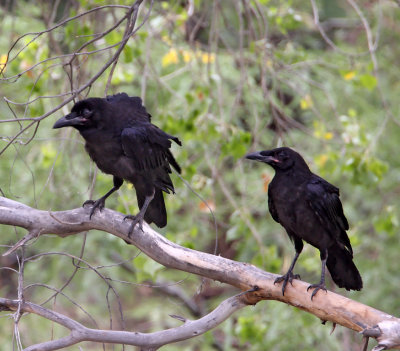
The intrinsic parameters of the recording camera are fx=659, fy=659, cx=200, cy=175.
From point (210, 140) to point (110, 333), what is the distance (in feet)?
9.26

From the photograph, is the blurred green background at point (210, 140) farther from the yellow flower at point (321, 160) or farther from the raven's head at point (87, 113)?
the raven's head at point (87, 113)

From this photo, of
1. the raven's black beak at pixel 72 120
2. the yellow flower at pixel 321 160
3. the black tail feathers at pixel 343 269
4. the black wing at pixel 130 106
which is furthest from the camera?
the yellow flower at pixel 321 160

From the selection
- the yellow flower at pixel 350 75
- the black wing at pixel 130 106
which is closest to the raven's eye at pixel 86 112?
the black wing at pixel 130 106

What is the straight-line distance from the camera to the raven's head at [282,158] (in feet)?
14.1

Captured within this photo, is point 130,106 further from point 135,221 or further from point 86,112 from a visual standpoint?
point 135,221

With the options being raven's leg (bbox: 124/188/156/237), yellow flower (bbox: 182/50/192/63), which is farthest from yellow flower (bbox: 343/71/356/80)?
raven's leg (bbox: 124/188/156/237)

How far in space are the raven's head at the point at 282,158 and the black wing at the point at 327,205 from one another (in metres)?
0.16

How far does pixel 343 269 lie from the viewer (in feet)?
14.3

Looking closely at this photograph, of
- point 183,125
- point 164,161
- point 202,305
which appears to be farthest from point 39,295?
point 164,161

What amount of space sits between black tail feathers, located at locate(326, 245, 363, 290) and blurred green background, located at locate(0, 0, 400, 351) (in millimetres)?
427

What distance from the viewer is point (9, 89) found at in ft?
23.8

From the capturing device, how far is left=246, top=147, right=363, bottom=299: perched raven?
4203 millimetres

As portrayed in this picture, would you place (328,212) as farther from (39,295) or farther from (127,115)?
(39,295)

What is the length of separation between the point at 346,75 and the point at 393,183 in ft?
8.48
